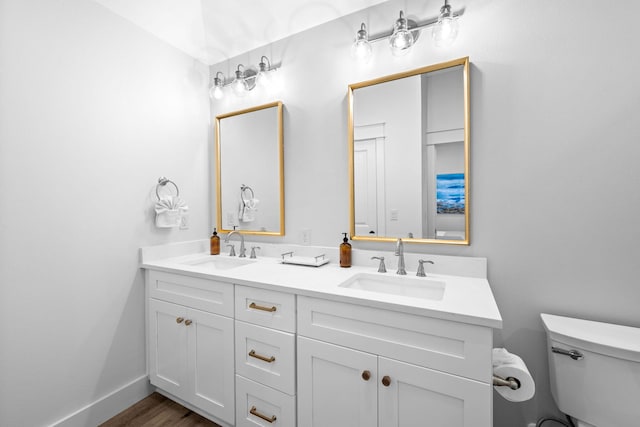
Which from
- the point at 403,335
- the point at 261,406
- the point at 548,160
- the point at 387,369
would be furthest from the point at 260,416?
the point at 548,160

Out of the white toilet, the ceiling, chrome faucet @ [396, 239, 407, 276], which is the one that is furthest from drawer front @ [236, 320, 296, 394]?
the ceiling

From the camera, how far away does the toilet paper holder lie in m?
0.99

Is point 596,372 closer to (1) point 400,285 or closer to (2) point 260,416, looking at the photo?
(1) point 400,285

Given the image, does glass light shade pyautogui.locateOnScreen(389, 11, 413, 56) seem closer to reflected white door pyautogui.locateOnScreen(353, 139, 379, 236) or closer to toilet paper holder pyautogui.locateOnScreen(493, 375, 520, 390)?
reflected white door pyautogui.locateOnScreen(353, 139, 379, 236)

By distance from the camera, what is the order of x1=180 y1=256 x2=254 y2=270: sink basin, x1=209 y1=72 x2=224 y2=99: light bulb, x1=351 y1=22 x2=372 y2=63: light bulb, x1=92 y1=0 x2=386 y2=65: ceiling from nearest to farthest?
x1=351 y1=22 x2=372 y2=63: light bulb, x1=92 y1=0 x2=386 y2=65: ceiling, x1=180 y1=256 x2=254 y2=270: sink basin, x1=209 y1=72 x2=224 y2=99: light bulb

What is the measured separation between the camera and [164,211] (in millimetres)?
1918

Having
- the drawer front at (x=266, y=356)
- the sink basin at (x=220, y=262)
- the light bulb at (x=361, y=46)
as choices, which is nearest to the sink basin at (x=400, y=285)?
the drawer front at (x=266, y=356)

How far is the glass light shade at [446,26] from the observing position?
1.39 meters

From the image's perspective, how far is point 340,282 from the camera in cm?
136

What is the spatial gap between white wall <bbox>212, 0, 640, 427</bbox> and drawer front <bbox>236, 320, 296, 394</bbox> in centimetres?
88

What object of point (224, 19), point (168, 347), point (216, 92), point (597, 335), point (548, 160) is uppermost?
point (224, 19)

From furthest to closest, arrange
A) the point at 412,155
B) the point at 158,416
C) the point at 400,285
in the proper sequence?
the point at 158,416
the point at 412,155
the point at 400,285

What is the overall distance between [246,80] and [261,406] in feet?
6.74

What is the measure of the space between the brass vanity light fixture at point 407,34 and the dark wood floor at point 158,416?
2.31 meters
